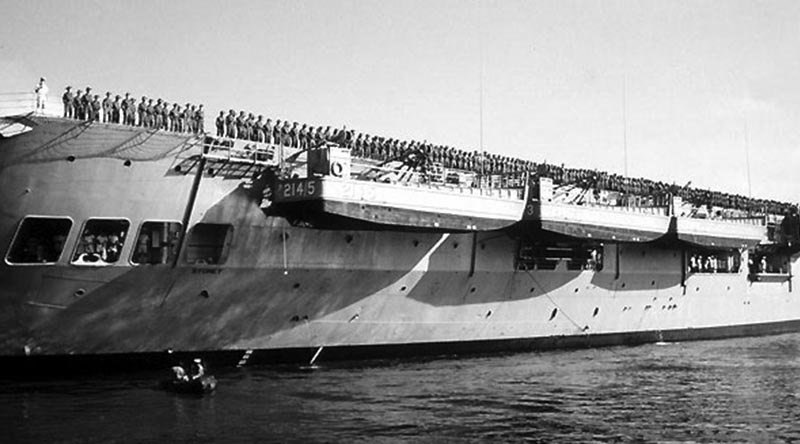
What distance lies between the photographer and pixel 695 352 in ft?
94.8

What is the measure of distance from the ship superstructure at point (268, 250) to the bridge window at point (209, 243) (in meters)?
0.05

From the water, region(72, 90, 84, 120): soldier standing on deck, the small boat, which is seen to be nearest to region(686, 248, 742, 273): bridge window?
the water

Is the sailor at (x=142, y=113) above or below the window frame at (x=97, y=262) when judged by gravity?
above

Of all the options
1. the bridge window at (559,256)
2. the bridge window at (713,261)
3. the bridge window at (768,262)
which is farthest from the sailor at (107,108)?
the bridge window at (768,262)

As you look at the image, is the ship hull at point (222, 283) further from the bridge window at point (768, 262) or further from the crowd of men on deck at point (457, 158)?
the bridge window at point (768, 262)

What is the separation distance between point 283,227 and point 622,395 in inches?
377

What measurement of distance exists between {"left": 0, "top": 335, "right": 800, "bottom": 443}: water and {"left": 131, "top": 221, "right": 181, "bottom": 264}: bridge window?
2936 mm

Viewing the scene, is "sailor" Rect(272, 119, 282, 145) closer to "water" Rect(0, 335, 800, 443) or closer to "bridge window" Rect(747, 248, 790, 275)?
"water" Rect(0, 335, 800, 443)

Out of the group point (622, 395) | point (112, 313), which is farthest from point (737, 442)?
point (112, 313)

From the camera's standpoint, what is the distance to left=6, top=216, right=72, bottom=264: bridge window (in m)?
18.4

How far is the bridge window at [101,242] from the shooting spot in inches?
746

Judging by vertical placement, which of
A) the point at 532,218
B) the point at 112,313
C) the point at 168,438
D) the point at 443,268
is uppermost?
the point at 532,218

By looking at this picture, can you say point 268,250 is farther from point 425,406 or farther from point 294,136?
point 425,406

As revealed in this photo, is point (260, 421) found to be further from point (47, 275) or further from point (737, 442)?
point (737, 442)
